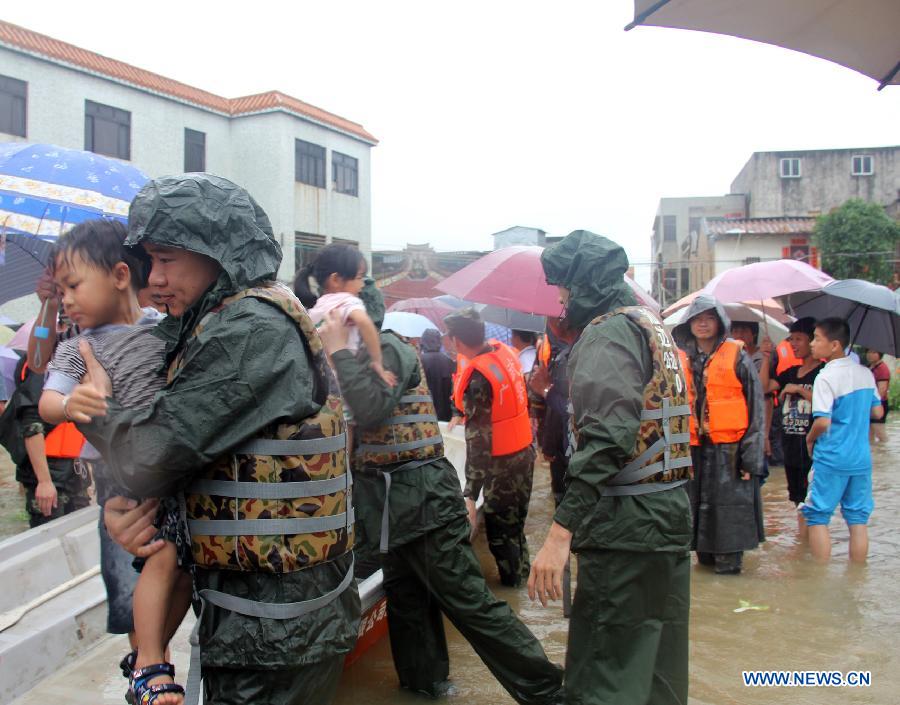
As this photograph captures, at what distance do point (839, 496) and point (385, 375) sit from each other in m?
4.18

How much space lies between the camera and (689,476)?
3.17 m

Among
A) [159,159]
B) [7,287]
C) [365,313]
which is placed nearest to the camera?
[365,313]

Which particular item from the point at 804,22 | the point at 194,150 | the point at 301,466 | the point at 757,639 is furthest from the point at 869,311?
the point at 194,150

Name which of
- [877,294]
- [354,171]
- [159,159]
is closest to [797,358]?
[877,294]

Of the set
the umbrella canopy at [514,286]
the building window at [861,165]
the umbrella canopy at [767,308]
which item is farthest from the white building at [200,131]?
the building window at [861,165]

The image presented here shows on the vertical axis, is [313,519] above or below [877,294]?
below

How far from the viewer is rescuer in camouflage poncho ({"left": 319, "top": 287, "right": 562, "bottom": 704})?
3.44 meters

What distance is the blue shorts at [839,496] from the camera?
5848mm

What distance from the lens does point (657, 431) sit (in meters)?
3.02

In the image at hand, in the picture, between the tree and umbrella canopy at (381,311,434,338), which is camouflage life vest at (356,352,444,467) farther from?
the tree

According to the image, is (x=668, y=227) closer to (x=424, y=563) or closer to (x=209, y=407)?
(x=424, y=563)

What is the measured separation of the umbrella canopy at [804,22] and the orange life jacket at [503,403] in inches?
120

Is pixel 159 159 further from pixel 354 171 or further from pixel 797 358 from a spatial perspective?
pixel 797 358

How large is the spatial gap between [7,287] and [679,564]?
5172 mm
